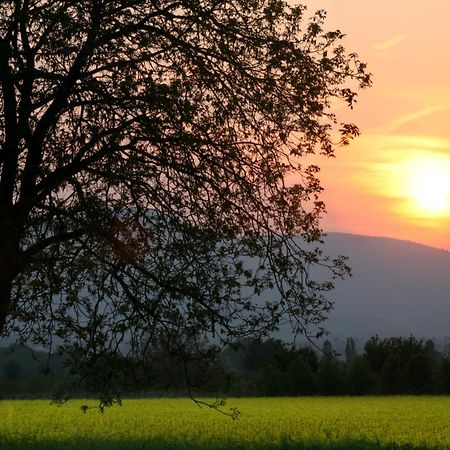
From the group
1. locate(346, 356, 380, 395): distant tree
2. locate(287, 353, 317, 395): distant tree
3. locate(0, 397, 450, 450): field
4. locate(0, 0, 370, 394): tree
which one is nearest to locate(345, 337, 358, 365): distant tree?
locate(346, 356, 380, 395): distant tree

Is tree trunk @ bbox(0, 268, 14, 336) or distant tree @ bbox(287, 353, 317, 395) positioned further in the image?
distant tree @ bbox(287, 353, 317, 395)

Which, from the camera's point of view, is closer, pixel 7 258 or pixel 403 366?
pixel 7 258

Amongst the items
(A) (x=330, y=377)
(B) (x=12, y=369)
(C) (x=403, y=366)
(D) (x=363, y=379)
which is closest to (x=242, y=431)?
(A) (x=330, y=377)

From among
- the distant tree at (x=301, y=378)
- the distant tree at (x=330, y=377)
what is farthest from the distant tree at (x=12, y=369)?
the distant tree at (x=330, y=377)

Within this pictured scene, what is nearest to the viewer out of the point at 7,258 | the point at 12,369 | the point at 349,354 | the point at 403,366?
the point at 7,258

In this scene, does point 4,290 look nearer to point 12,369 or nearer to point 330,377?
point 330,377

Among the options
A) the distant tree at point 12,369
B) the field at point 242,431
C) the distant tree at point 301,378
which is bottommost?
the field at point 242,431

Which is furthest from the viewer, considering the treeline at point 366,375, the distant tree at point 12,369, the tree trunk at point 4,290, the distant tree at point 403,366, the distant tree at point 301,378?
the distant tree at point 12,369

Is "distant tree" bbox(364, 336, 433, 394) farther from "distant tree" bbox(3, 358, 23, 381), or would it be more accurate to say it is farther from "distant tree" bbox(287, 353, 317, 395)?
"distant tree" bbox(3, 358, 23, 381)

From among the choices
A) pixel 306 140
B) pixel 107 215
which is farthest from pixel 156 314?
pixel 306 140

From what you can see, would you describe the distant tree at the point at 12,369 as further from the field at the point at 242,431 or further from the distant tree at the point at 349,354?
the field at the point at 242,431

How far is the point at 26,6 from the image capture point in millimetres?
14680

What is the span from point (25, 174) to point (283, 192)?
4.69 metres

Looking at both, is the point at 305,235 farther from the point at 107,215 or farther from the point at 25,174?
the point at 25,174
